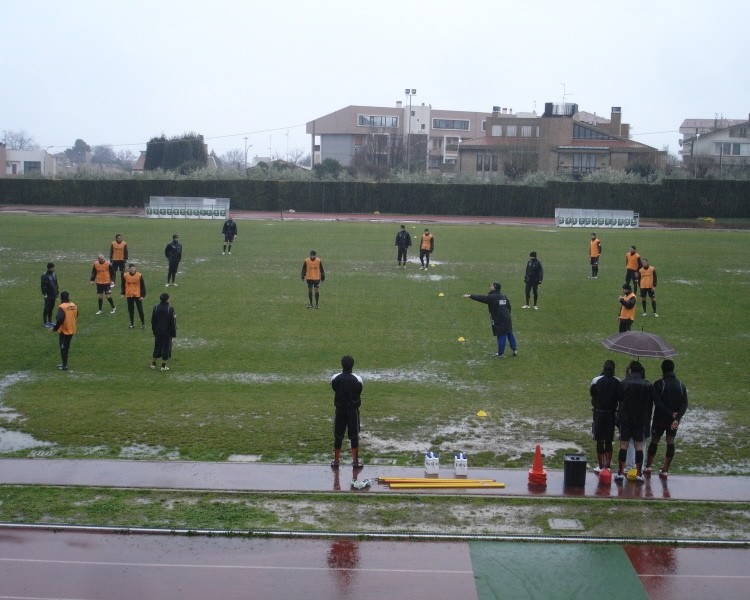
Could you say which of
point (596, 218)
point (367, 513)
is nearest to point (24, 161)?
point (596, 218)

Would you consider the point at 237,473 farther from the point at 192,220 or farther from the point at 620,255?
the point at 192,220

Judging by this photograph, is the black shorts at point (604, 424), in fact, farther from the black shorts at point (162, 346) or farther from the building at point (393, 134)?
the building at point (393, 134)

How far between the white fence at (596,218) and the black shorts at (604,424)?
4786 centimetres

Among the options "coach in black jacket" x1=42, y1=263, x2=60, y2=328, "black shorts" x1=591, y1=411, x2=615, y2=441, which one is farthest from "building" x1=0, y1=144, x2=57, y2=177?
"black shorts" x1=591, y1=411, x2=615, y2=441

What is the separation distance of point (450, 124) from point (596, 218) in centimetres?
8819

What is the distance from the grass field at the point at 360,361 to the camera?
44.1ft

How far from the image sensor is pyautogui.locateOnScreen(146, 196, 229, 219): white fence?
59.4 metres

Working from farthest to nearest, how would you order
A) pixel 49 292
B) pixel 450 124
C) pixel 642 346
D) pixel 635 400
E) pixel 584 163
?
→ pixel 450 124, pixel 584 163, pixel 49 292, pixel 642 346, pixel 635 400

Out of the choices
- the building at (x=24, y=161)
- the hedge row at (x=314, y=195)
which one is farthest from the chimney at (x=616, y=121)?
the building at (x=24, y=161)

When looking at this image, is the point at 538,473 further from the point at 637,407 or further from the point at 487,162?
the point at 487,162

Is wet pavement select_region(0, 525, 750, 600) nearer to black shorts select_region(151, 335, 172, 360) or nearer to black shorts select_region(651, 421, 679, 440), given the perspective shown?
black shorts select_region(651, 421, 679, 440)

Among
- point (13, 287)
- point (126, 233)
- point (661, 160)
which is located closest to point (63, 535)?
point (13, 287)

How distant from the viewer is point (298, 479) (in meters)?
11.7

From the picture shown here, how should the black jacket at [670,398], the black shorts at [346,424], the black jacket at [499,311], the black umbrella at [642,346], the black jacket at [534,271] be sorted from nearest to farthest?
the black jacket at [670,398] < the black shorts at [346,424] < the black umbrella at [642,346] < the black jacket at [499,311] < the black jacket at [534,271]
